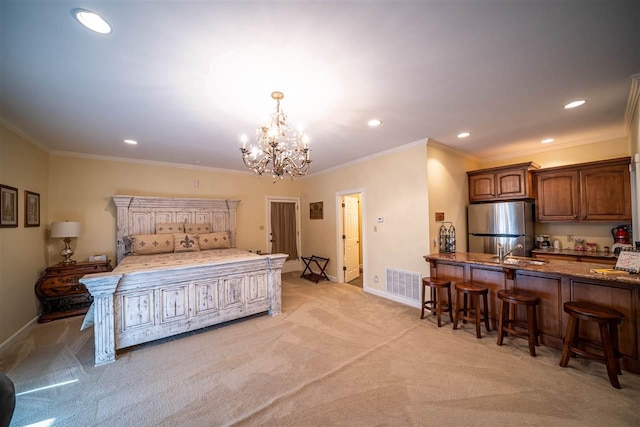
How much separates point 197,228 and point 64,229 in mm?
1903

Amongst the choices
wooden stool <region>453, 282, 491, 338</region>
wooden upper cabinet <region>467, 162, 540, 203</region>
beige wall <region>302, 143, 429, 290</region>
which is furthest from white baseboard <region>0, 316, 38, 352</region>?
wooden upper cabinet <region>467, 162, 540, 203</region>

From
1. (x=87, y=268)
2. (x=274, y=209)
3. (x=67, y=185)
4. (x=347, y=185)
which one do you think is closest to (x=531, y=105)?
(x=347, y=185)

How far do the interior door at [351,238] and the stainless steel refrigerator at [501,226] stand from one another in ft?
7.78

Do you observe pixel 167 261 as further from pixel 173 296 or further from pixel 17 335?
pixel 17 335

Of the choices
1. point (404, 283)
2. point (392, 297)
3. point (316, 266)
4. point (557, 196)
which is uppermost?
point (557, 196)

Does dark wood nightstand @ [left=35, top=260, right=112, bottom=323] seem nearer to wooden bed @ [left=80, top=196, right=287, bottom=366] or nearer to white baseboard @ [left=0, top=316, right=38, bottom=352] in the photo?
white baseboard @ [left=0, top=316, right=38, bottom=352]

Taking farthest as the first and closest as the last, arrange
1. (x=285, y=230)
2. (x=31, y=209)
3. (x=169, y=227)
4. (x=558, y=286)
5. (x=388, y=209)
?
(x=285, y=230)
(x=169, y=227)
(x=388, y=209)
(x=31, y=209)
(x=558, y=286)

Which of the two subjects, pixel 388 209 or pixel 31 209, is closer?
pixel 31 209

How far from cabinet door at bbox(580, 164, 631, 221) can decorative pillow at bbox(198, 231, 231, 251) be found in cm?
625

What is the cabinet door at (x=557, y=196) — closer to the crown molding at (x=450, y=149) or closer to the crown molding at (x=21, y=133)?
the crown molding at (x=450, y=149)

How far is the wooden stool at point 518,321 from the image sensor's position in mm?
2410

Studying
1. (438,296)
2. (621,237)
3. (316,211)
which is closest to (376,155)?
(316,211)

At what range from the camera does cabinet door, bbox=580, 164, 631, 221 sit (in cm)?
330

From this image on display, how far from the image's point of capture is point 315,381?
6.68 feet
